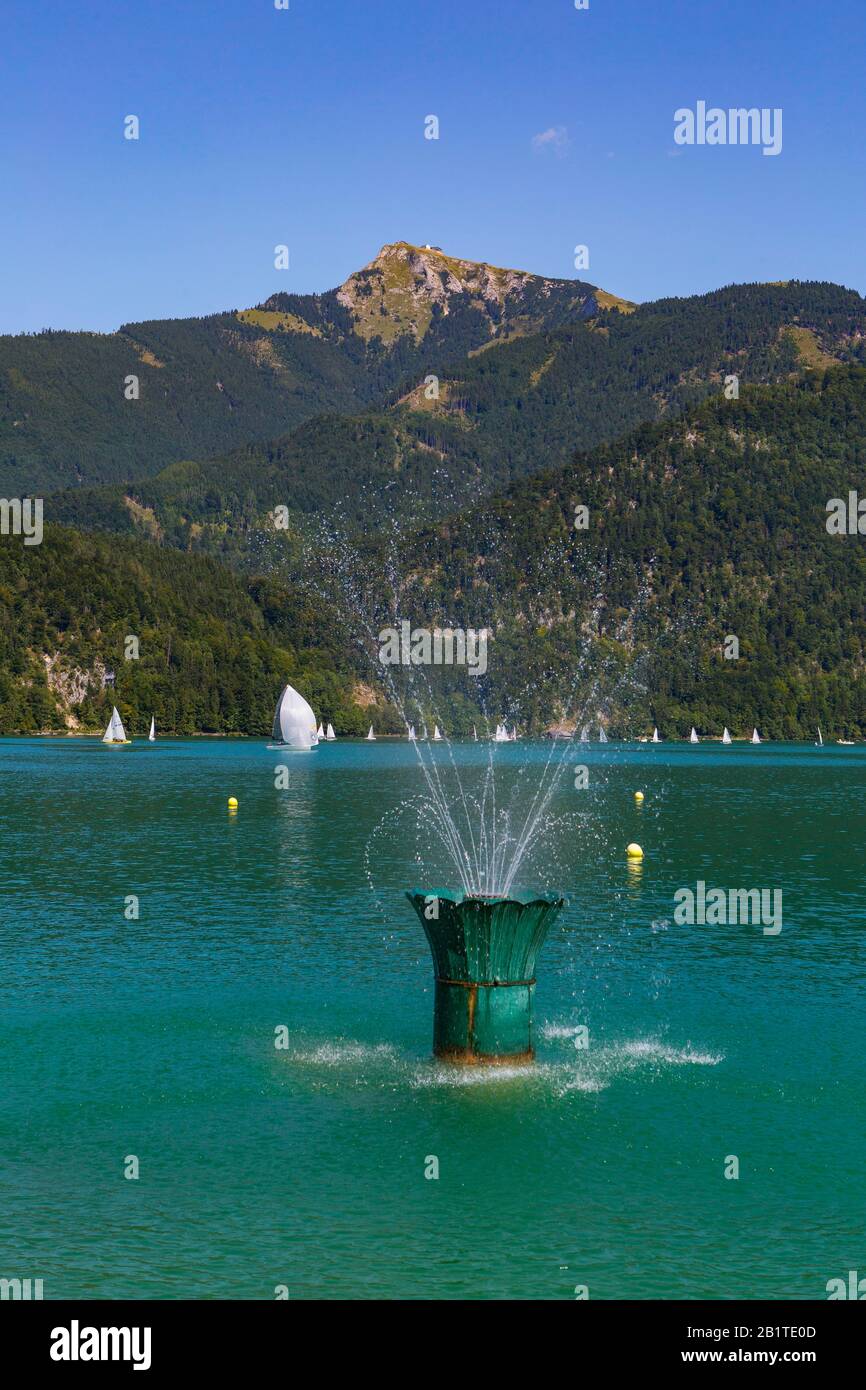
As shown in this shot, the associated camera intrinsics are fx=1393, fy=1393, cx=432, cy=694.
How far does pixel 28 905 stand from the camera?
5072 cm

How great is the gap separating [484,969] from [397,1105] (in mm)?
2885

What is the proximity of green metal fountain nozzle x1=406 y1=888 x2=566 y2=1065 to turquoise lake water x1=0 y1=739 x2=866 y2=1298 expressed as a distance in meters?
0.61

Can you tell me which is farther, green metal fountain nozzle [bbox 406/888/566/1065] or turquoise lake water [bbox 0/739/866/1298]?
green metal fountain nozzle [bbox 406/888/566/1065]

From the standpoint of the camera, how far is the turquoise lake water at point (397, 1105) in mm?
18547

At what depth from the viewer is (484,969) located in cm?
2512

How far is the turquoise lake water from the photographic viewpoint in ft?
60.8

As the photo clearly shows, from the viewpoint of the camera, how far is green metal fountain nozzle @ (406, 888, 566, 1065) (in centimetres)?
2473

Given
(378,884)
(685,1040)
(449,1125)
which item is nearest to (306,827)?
(378,884)

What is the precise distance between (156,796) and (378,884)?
6003 centimetres

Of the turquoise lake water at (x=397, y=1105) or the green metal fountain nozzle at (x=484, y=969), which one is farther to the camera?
the green metal fountain nozzle at (x=484, y=969)

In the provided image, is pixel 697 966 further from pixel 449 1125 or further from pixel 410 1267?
pixel 410 1267

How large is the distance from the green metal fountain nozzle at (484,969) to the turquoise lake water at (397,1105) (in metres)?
0.61

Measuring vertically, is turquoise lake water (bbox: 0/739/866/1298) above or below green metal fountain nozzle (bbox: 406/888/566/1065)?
below

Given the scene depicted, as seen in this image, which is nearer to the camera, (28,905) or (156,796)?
(28,905)
